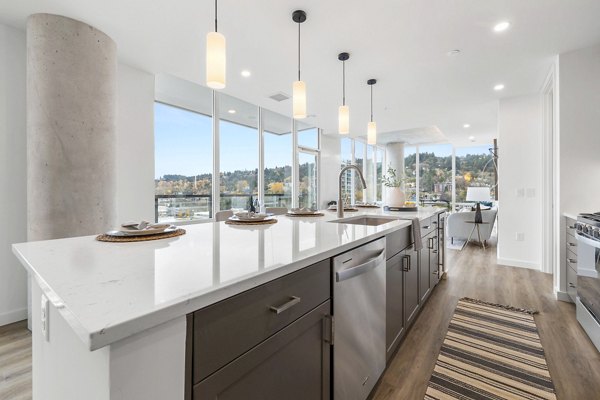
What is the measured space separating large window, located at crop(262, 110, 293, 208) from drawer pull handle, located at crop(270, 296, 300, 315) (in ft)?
14.9

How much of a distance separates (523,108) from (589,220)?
275cm

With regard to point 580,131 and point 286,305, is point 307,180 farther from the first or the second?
point 286,305

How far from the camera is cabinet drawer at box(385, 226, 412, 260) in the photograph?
1676 millimetres

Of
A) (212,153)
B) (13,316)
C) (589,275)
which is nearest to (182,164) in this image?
(212,153)

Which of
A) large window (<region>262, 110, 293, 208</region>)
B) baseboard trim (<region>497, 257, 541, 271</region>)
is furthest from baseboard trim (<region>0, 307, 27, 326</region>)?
baseboard trim (<region>497, 257, 541, 271</region>)

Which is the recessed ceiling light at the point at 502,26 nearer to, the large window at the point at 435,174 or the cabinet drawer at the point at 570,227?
the cabinet drawer at the point at 570,227

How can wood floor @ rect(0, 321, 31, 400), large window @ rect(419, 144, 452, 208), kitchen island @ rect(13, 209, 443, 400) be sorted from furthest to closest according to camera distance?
large window @ rect(419, 144, 452, 208) < wood floor @ rect(0, 321, 31, 400) < kitchen island @ rect(13, 209, 443, 400)

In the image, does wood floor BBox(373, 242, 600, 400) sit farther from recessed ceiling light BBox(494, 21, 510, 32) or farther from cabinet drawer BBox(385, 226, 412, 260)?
recessed ceiling light BBox(494, 21, 510, 32)

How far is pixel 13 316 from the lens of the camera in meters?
2.50

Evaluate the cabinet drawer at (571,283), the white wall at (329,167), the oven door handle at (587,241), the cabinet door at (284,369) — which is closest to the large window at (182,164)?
the white wall at (329,167)

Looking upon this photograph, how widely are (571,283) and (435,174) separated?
6950 mm

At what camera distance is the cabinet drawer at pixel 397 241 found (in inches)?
66.0

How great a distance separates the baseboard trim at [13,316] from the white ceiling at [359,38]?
8.48 feet

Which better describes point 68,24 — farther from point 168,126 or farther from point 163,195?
point 163,195
